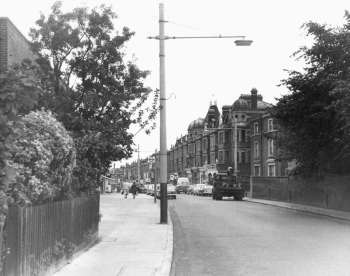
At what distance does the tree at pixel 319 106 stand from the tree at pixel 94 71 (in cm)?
1025

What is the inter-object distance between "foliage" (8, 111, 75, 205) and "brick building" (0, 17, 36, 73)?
9.36m

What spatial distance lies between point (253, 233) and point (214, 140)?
245ft

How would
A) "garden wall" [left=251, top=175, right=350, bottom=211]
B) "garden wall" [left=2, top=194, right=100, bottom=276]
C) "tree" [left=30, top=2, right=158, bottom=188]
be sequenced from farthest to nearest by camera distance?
"garden wall" [left=251, top=175, right=350, bottom=211] < "tree" [left=30, top=2, right=158, bottom=188] < "garden wall" [left=2, top=194, right=100, bottom=276]

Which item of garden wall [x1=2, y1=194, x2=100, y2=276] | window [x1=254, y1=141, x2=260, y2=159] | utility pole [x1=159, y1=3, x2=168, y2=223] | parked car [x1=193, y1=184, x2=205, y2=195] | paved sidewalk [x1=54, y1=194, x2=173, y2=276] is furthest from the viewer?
window [x1=254, y1=141, x2=260, y2=159]

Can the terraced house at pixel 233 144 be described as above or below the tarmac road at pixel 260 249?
above

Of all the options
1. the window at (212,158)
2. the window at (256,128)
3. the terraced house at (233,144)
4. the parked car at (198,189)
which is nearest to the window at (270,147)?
the terraced house at (233,144)

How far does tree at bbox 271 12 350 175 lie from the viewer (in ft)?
86.5

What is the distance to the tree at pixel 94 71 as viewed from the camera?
16.9m

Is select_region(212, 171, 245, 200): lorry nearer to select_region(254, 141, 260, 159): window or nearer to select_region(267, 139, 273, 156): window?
select_region(267, 139, 273, 156): window

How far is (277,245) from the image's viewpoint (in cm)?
1471

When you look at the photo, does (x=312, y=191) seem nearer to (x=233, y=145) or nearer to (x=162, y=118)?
(x=162, y=118)

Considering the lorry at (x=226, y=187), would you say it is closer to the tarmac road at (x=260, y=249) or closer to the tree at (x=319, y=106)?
the tree at (x=319, y=106)

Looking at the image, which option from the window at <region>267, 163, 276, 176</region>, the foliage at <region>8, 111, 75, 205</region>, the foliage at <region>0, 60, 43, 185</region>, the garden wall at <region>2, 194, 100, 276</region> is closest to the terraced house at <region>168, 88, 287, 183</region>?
the window at <region>267, 163, 276, 176</region>

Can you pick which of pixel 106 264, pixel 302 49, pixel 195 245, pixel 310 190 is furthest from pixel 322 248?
pixel 310 190
